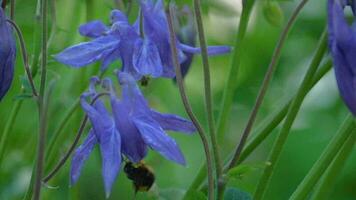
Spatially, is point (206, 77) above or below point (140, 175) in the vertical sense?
above

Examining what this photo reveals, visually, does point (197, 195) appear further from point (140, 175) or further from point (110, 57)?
point (110, 57)

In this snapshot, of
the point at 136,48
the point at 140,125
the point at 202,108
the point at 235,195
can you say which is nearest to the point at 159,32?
the point at 136,48

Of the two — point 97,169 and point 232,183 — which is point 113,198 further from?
point 232,183

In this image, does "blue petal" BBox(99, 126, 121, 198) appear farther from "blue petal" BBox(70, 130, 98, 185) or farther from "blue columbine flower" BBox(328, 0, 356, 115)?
"blue columbine flower" BBox(328, 0, 356, 115)

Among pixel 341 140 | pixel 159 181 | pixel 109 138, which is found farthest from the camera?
pixel 159 181

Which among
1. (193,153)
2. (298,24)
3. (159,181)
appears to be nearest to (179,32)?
(159,181)

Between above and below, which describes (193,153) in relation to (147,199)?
below

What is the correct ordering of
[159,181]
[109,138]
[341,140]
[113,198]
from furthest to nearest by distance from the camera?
[159,181]
[113,198]
[341,140]
[109,138]
